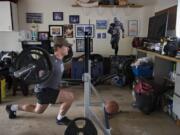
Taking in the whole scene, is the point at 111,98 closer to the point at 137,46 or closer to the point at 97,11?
the point at 137,46

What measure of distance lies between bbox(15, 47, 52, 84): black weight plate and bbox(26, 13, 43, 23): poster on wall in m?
3.61

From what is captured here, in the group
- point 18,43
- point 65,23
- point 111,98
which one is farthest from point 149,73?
point 18,43

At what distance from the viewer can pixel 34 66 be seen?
2260mm

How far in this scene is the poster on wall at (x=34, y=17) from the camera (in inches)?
222

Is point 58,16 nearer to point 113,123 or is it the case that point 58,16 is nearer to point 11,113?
point 11,113

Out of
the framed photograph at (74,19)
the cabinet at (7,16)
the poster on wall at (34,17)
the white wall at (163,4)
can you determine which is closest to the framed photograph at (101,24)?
the framed photograph at (74,19)

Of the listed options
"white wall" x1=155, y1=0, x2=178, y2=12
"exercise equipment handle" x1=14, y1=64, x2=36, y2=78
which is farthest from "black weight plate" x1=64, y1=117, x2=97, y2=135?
"white wall" x1=155, y1=0, x2=178, y2=12

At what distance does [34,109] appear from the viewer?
2980mm

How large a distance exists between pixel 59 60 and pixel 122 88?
260cm

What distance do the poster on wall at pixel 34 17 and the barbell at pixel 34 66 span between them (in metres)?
3.61

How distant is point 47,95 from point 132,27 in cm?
375

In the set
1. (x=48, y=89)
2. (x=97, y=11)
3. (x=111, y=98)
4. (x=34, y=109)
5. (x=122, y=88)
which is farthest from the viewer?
(x=97, y=11)

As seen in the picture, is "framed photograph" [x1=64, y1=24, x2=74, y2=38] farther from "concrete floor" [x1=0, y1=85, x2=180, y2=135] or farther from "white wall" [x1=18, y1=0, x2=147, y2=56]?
"concrete floor" [x1=0, y1=85, x2=180, y2=135]

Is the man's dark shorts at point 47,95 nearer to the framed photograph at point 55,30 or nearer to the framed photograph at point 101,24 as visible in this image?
the framed photograph at point 55,30
